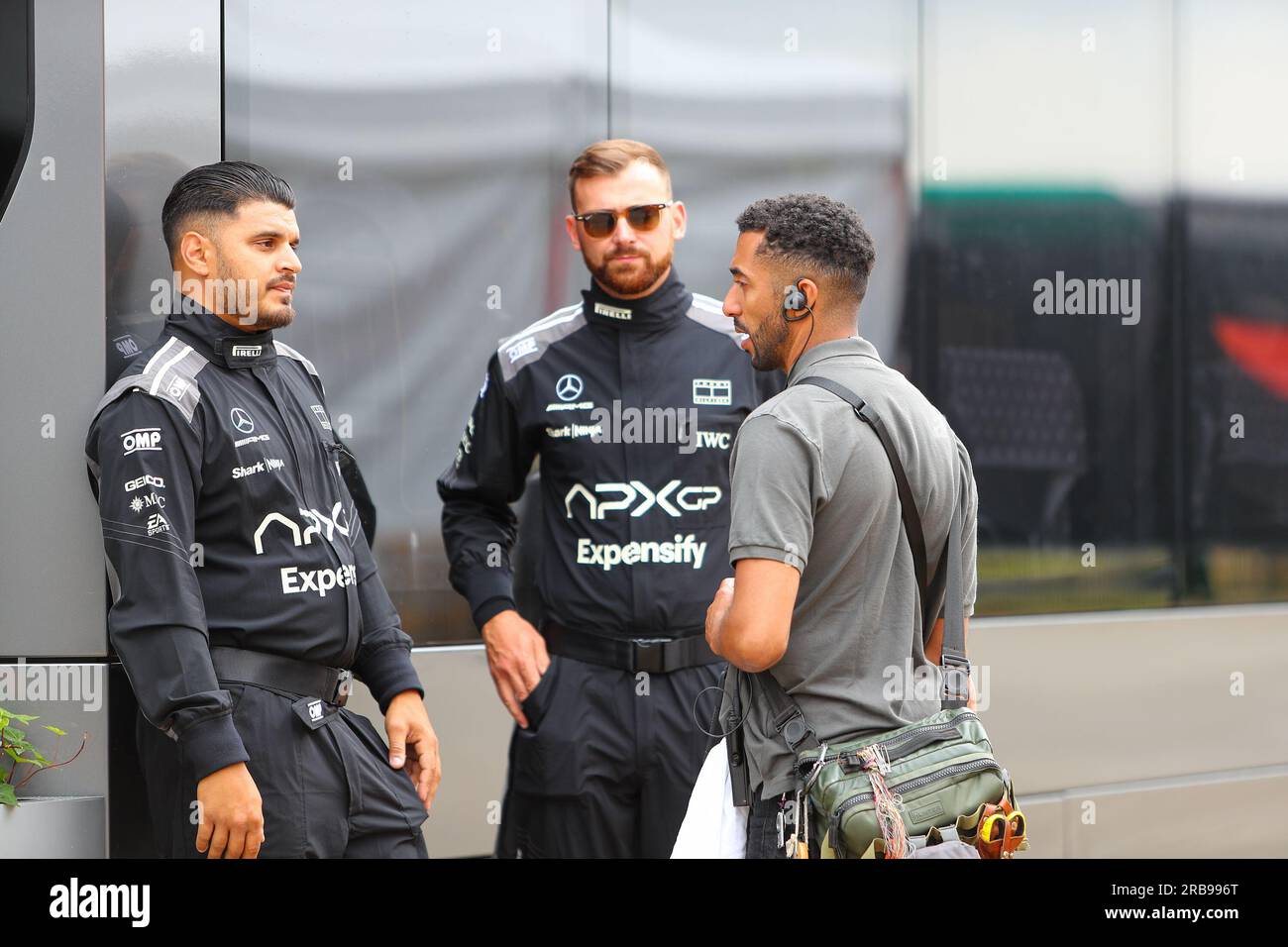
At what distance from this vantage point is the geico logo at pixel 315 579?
273 cm

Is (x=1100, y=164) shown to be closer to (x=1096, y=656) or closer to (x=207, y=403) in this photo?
(x=1096, y=656)

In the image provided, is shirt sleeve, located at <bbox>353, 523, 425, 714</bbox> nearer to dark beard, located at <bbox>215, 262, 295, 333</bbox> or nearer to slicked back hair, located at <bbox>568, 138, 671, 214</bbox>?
dark beard, located at <bbox>215, 262, 295, 333</bbox>

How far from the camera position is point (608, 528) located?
3.36 meters

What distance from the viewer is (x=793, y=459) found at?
2.24 m

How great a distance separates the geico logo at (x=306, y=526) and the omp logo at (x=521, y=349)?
0.77 metres

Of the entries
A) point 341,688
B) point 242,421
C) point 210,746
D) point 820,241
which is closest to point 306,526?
point 242,421

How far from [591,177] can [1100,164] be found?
1.91m

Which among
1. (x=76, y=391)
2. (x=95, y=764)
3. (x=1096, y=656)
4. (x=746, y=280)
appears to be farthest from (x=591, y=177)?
(x=1096, y=656)

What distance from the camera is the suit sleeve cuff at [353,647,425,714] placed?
2.98 m

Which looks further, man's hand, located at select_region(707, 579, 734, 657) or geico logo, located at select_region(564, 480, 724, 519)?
geico logo, located at select_region(564, 480, 724, 519)

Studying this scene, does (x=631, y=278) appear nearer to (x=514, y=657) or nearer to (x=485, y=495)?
(x=485, y=495)

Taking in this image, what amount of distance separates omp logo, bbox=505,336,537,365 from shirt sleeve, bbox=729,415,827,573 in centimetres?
134
